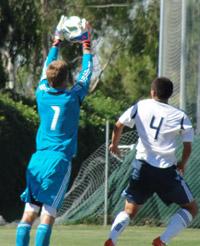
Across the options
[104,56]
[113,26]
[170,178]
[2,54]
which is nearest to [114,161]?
[170,178]

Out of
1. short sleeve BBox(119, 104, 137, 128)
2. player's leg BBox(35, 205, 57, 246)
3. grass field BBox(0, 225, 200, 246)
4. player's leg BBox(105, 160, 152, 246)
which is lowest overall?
grass field BBox(0, 225, 200, 246)

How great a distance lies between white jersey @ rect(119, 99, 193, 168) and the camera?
36.3 feet

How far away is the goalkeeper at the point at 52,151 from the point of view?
9.80 m

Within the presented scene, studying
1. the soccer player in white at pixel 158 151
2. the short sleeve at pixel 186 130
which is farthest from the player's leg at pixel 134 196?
the short sleeve at pixel 186 130

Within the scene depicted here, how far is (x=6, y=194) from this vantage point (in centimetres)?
2122

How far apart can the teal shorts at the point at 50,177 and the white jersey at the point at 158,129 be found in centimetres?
154

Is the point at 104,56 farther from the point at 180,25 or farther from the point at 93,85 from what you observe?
the point at 180,25

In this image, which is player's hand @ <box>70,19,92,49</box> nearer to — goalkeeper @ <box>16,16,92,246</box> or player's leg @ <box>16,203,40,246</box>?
goalkeeper @ <box>16,16,92,246</box>

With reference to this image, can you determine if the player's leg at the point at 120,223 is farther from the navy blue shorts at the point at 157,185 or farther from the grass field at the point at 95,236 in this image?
the grass field at the point at 95,236

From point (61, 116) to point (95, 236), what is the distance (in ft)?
16.5

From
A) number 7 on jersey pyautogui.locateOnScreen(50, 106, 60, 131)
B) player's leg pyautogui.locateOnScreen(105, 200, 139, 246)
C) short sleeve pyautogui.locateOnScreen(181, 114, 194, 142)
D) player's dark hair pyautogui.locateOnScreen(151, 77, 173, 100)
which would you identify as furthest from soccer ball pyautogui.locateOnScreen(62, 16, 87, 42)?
player's leg pyautogui.locateOnScreen(105, 200, 139, 246)

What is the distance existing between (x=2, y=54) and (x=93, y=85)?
15.0 m

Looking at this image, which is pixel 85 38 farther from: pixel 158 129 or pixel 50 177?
pixel 50 177

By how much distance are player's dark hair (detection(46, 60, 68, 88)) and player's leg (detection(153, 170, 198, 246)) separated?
2.08 metres
